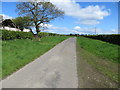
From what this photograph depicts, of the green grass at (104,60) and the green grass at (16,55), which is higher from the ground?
the green grass at (16,55)

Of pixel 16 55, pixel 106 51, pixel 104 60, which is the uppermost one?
pixel 16 55

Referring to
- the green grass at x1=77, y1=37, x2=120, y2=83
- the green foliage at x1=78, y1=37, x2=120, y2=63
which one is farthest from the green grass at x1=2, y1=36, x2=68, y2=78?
the green foliage at x1=78, y1=37, x2=120, y2=63

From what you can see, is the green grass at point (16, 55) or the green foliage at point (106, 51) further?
the green foliage at point (106, 51)

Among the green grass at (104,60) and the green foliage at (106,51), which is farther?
the green foliage at (106,51)

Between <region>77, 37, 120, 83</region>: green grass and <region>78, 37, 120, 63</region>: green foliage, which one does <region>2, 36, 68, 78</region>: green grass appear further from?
<region>78, 37, 120, 63</region>: green foliage

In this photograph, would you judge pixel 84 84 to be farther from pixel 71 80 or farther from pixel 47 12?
pixel 47 12

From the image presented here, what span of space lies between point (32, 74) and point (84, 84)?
2.40 m

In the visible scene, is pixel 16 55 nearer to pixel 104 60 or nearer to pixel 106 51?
pixel 104 60

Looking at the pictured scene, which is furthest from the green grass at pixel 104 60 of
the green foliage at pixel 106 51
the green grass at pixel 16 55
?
the green grass at pixel 16 55

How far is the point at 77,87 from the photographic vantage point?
3787mm

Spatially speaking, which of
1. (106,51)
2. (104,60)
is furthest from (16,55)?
(106,51)

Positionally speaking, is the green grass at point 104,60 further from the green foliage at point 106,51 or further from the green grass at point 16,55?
the green grass at point 16,55

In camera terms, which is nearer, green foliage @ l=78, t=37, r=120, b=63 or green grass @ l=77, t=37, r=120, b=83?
green grass @ l=77, t=37, r=120, b=83

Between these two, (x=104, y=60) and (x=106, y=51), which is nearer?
(x=104, y=60)
